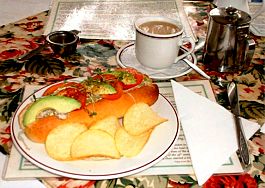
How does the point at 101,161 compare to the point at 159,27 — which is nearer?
the point at 101,161

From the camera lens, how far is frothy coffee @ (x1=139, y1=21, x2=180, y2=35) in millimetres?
982

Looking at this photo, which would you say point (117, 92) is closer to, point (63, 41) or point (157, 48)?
point (157, 48)

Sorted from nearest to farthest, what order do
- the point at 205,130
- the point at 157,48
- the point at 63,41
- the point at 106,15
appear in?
the point at 205,130, the point at 157,48, the point at 63,41, the point at 106,15

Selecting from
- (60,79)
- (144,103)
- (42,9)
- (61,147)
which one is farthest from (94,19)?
(61,147)

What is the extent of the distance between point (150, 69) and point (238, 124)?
280 millimetres

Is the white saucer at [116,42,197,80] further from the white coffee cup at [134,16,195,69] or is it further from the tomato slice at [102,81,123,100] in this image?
the tomato slice at [102,81,123,100]

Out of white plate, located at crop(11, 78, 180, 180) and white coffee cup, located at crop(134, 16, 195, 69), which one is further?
white coffee cup, located at crop(134, 16, 195, 69)

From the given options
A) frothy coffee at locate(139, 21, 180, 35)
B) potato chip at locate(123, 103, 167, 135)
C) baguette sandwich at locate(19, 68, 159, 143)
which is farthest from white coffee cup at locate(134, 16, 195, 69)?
potato chip at locate(123, 103, 167, 135)

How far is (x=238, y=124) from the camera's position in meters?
0.79

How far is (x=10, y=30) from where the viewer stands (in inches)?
45.0

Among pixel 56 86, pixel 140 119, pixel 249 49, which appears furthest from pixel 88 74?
pixel 249 49

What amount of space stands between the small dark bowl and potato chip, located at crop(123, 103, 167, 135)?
0.33m

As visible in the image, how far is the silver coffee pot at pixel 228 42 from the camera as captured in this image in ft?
3.13

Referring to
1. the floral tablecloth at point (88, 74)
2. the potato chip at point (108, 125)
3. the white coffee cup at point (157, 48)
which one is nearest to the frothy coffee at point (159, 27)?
the white coffee cup at point (157, 48)
